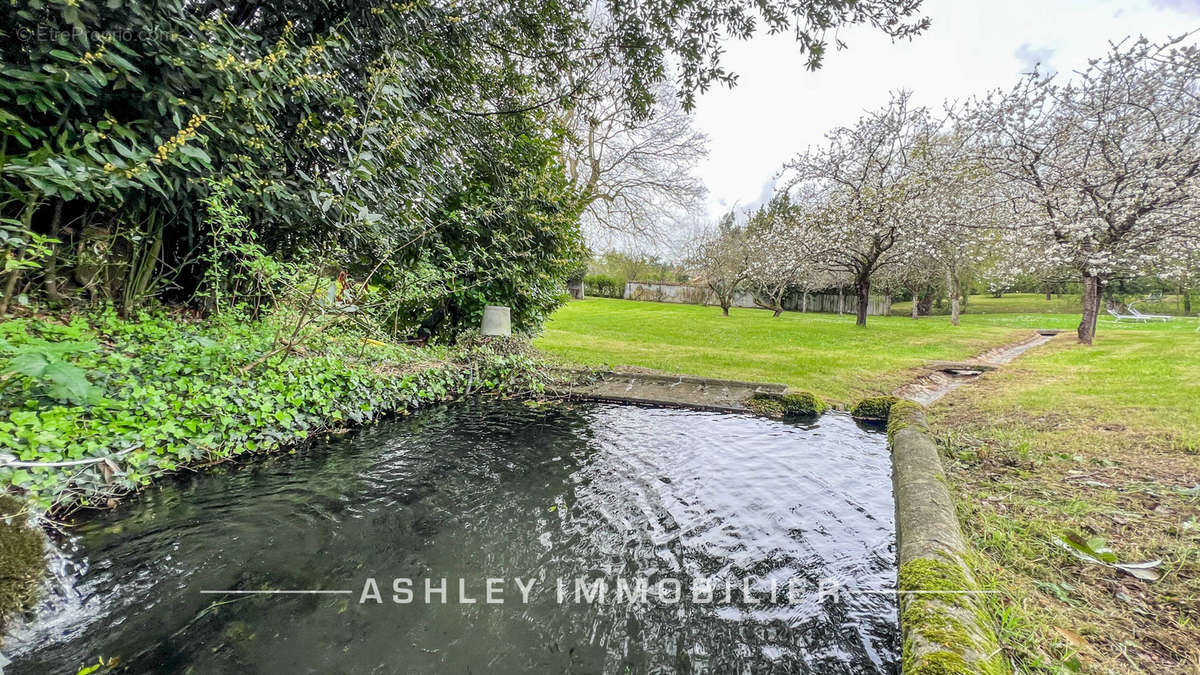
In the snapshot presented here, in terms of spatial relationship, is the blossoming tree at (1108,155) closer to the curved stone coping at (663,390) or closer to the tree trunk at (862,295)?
the tree trunk at (862,295)

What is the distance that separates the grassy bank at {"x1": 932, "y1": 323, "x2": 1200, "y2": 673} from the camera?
1.49 metres

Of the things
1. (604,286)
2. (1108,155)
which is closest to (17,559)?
(1108,155)

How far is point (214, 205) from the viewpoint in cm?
303

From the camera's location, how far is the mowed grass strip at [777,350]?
263 inches

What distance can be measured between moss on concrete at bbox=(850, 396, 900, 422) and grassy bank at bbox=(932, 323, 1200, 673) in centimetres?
46

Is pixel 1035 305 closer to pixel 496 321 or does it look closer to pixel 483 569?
pixel 496 321

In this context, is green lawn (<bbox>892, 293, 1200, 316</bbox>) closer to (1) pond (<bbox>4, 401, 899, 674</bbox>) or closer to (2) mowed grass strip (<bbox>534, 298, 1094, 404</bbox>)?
(2) mowed grass strip (<bbox>534, 298, 1094, 404</bbox>)

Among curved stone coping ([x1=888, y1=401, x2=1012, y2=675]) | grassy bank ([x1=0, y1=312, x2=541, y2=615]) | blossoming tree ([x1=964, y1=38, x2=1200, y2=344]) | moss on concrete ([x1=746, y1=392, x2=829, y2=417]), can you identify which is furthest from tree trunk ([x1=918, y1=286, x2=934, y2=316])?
grassy bank ([x1=0, y1=312, x2=541, y2=615])

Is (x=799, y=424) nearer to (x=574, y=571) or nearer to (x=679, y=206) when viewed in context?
(x=574, y=571)

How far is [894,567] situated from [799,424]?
8.00 ft

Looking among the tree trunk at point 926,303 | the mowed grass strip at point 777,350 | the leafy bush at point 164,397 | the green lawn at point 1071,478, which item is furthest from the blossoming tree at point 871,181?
the leafy bush at point 164,397

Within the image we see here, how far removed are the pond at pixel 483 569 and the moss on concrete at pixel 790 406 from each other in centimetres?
137

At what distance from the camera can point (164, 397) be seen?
278 centimetres

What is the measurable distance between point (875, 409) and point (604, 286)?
2641 cm
